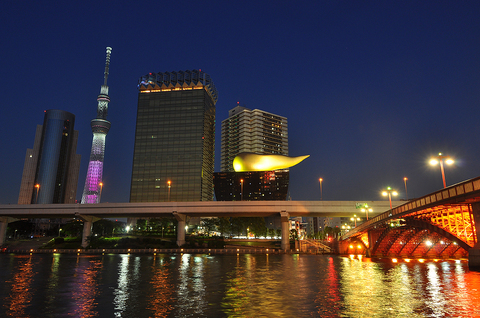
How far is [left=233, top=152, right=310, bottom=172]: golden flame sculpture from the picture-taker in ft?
452

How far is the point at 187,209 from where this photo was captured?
82.8 m

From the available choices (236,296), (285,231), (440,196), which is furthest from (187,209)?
(236,296)

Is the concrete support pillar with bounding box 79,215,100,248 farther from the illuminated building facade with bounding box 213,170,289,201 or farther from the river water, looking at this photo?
the illuminated building facade with bounding box 213,170,289,201

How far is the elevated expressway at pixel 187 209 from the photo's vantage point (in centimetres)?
7931

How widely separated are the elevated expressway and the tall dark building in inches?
2784

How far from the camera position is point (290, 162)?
138625 mm

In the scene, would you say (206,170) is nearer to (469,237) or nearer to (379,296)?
(469,237)

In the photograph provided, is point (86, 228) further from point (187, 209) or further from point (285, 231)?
point (285, 231)

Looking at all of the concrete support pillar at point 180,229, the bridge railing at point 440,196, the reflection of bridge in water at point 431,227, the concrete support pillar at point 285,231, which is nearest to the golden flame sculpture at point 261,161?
the concrete support pillar at point 180,229

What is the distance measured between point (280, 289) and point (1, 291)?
19358 mm

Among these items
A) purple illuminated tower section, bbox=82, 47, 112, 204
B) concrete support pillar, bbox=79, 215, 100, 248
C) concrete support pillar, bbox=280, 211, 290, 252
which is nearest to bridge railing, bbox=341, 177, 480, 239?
concrete support pillar, bbox=280, 211, 290, 252

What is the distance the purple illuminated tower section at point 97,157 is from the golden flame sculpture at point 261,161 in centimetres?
8509

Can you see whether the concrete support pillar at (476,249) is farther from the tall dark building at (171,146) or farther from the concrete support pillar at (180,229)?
the tall dark building at (171,146)

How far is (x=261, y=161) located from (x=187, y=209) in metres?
61.9
